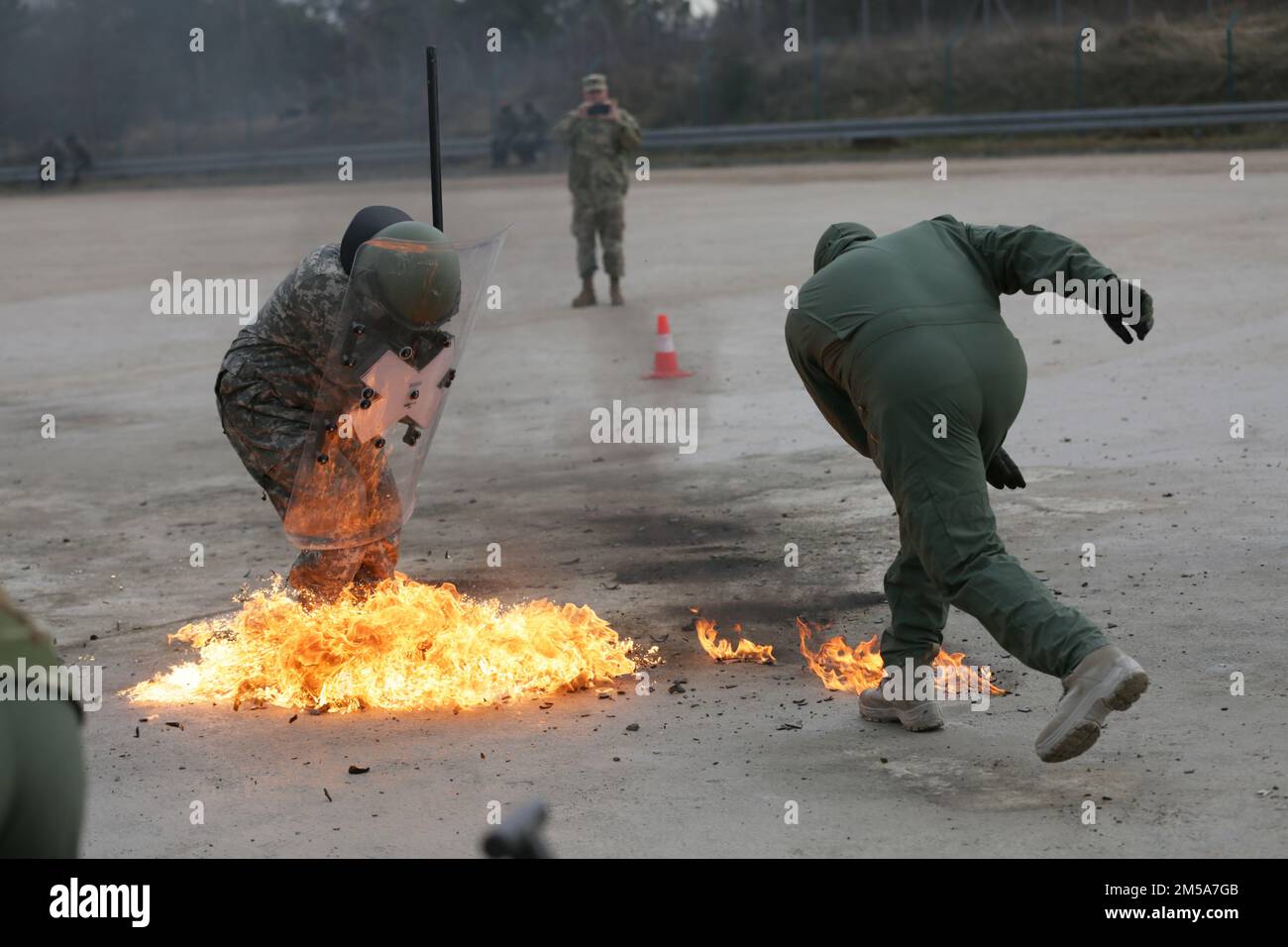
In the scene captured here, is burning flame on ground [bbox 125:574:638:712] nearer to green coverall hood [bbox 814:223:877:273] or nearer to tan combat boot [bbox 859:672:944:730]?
tan combat boot [bbox 859:672:944:730]

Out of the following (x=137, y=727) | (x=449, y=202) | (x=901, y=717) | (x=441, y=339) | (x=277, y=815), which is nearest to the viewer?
(x=277, y=815)

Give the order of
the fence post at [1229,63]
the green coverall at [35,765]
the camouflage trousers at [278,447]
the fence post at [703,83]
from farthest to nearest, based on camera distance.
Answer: the fence post at [703,83]
the fence post at [1229,63]
the camouflage trousers at [278,447]
the green coverall at [35,765]

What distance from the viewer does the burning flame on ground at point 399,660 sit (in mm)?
5594

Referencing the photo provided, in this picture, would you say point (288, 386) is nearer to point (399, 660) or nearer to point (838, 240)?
point (399, 660)

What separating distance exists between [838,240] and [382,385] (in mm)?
1694

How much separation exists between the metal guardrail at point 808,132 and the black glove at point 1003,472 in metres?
21.9

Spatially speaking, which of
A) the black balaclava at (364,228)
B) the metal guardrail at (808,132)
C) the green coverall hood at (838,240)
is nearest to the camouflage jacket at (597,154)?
the black balaclava at (364,228)

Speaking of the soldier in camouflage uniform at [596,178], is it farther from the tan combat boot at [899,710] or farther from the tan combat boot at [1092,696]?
the tan combat boot at [1092,696]

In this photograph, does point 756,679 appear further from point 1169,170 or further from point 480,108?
point 480,108

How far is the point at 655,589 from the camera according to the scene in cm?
691

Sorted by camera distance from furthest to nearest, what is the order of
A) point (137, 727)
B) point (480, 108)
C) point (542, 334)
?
point (480, 108)
point (542, 334)
point (137, 727)

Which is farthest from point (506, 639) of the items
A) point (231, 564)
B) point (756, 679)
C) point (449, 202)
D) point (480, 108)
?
point (480, 108)

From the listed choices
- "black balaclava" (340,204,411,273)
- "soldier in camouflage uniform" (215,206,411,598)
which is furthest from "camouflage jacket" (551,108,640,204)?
"black balaclava" (340,204,411,273)

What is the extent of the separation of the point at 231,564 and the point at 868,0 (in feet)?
120
